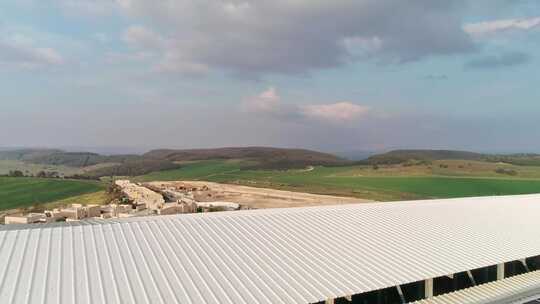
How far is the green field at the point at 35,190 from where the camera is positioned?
48.2 metres

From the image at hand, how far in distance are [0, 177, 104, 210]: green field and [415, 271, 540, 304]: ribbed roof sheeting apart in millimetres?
47979

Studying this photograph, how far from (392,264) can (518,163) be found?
343ft

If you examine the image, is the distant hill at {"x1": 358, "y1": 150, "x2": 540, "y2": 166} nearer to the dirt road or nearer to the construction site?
the dirt road

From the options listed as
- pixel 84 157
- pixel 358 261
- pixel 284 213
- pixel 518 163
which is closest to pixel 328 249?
pixel 358 261

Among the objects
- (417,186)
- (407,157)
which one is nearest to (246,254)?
(417,186)

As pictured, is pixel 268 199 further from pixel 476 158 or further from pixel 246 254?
pixel 476 158

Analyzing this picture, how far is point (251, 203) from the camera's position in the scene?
4759 cm

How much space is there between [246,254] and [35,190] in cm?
5481

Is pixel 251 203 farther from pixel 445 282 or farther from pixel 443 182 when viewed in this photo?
pixel 443 182

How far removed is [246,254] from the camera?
11312mm

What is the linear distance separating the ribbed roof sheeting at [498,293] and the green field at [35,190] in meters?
48.0

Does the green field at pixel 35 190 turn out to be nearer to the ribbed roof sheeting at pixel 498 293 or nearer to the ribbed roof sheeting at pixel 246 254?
the ribbed roof sheeting at pixel 246 254

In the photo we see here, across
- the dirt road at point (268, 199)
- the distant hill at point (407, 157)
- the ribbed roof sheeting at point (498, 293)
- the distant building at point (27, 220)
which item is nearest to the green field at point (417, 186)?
the dirt road at point (268, 199)

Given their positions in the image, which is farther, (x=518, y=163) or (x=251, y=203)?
(x=518, y=163)
